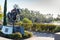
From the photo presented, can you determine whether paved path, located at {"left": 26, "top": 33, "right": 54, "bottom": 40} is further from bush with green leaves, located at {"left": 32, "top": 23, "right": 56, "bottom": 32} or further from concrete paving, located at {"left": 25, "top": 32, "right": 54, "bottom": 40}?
bush with green leaves, located at {"left": 32, "top": 23, "right": 56, "bottom": 32}

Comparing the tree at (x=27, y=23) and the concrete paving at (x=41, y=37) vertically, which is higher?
the tree at (x=27, y=23)

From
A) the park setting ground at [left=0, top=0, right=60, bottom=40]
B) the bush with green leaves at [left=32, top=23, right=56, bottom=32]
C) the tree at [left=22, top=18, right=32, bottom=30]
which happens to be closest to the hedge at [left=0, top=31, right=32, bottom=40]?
the park setting ground at [left=0, top=0, right=60, bottom=40]

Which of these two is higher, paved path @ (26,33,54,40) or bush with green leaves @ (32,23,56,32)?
bush with green leaves @ (32,23,56,32)

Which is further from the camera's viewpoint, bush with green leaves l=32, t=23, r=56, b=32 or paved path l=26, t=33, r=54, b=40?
bush with green leaves l=32, t=23, r=56, b=32

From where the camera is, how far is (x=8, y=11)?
8688mm

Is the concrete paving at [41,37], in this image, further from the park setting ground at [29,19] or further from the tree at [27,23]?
the tree at [27,23]

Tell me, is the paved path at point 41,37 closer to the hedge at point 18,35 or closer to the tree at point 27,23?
the hedge at point 18,35

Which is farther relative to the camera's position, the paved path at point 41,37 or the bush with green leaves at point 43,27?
the bush with green leaves at point 43,27

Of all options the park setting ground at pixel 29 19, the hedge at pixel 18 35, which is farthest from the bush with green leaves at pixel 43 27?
the hedge at pixel 18 35

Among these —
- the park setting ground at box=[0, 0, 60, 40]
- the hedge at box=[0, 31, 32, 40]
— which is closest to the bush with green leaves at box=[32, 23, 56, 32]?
the park setting ground at box=[0, 0, 60, 40]

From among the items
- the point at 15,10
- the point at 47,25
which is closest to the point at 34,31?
the point at 47,25

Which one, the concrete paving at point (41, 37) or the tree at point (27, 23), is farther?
the tree at point (27, 23)

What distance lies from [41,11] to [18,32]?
5.46ft

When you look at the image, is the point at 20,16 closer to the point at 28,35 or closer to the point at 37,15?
the point at 37,15
